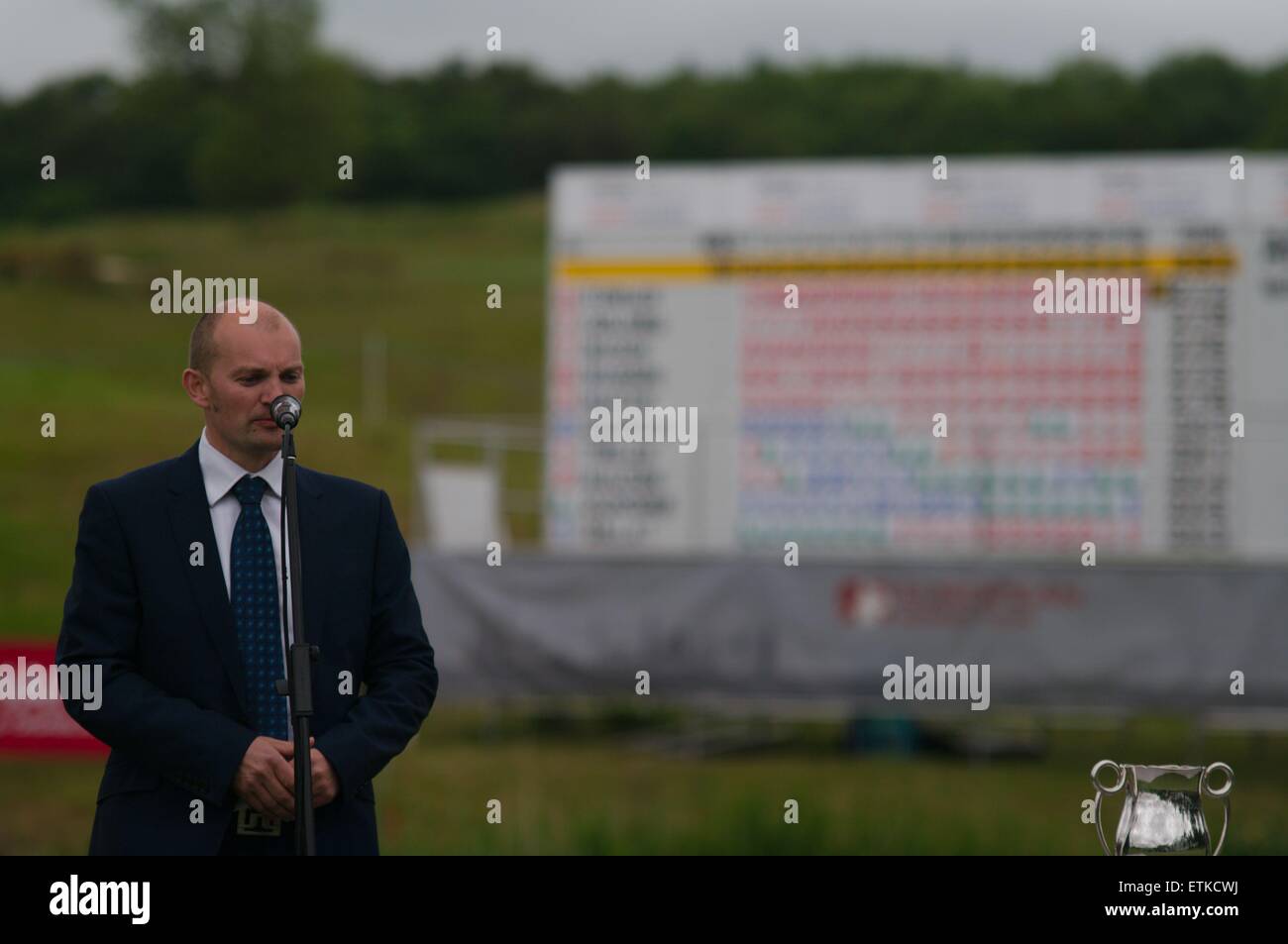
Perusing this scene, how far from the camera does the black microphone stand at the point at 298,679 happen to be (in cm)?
315

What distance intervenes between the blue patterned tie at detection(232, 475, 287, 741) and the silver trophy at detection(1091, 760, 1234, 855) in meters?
1.50

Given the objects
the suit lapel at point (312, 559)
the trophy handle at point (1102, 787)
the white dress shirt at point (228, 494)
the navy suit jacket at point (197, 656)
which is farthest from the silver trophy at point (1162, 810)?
the white dress shirt at point (228, 494)

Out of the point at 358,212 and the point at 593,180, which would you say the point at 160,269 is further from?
the point at 593,180

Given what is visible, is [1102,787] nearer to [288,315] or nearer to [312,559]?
[312,559]

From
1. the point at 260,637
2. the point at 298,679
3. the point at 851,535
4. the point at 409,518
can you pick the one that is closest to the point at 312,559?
the point at 260,637

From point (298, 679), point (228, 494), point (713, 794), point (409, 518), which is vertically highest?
point (228, 494)

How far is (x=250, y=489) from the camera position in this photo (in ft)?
11.4

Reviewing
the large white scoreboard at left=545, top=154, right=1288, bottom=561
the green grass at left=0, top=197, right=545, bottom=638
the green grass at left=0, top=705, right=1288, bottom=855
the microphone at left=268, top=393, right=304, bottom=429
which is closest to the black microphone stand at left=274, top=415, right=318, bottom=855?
the microphone at left=268, top=393, right=304, bottom=429

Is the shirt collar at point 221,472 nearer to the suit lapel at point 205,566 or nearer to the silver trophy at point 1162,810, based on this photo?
the suit lapel at point 205,566

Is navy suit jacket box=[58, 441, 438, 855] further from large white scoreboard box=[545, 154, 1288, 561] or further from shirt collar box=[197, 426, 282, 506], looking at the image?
large white scoreboard box=[545, 154, 1288, 561]

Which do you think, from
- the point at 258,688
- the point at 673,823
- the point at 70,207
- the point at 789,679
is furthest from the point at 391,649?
the point at 70,207

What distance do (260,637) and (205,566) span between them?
0.16m

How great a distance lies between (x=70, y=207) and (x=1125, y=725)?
51.6 m

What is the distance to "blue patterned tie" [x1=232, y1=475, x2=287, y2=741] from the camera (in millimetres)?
3387
